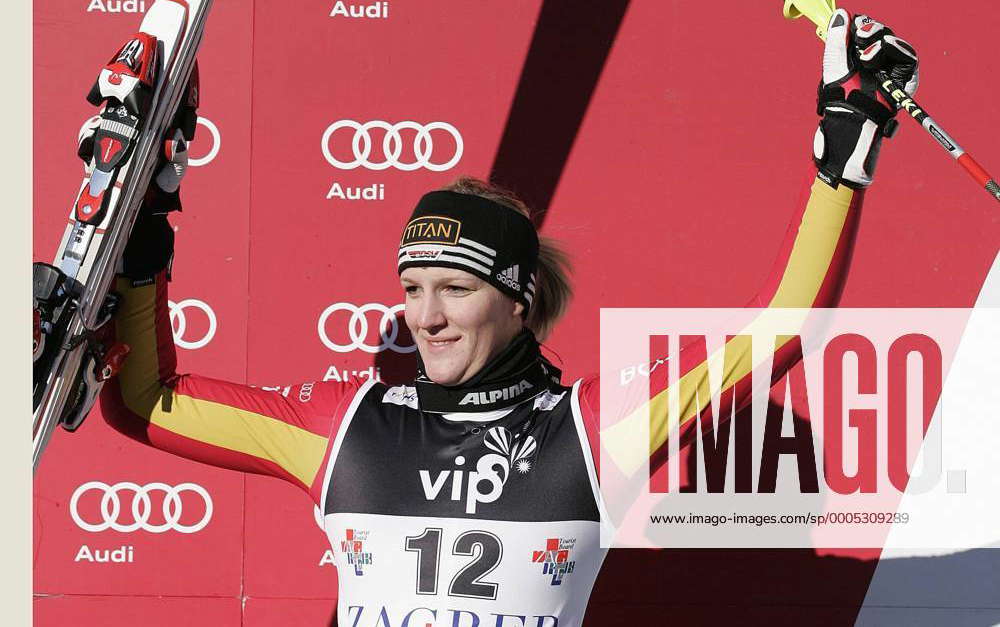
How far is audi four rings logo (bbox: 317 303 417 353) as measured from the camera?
2.93 meters

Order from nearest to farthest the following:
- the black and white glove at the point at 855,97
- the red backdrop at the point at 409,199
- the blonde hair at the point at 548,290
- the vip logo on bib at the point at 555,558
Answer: the black and white glove at the point at 855,97
the vip logo on bib at the point at 555,558
the blonde hair at the point at 548,290
the red backdrop at the point at 409,199

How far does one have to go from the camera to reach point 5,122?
1354 millimetres

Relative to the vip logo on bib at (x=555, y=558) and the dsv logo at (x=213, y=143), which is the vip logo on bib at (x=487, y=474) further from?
the dsv logo at (x=213, y=143)

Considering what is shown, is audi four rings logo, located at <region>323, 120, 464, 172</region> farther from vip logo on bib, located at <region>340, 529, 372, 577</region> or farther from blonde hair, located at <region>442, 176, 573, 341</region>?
vip logo on bib, located at <region>340, 529, 372, 577</region>

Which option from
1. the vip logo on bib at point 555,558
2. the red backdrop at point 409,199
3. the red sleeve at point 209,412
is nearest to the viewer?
the vip logo on bib at point 555,558

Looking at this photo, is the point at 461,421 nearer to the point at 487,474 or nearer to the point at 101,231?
the point at 487,474

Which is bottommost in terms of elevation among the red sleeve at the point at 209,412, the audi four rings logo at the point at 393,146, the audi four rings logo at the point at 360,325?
the red sleeve at the point at 209,412

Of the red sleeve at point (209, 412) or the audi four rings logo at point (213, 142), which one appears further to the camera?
the audi four rings logo at point (213, 142)

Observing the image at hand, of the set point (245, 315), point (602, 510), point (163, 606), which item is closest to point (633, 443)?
point (602, 510)

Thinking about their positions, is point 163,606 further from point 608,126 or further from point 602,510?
point 608,126

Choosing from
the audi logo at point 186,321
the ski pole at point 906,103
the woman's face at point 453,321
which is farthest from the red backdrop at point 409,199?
the woman's face at point 453,321

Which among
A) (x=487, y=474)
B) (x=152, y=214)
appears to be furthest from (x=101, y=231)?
(x=487, y=474)

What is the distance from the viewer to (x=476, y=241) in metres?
1.99

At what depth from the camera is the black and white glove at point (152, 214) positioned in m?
2.11
